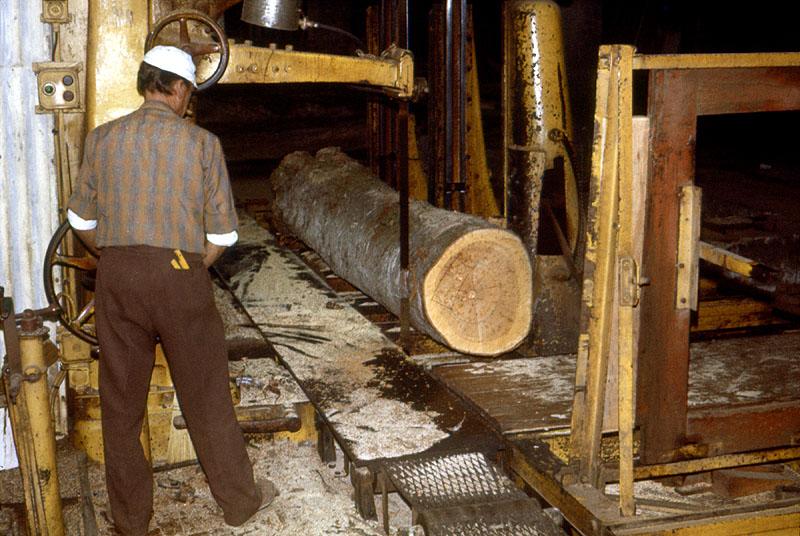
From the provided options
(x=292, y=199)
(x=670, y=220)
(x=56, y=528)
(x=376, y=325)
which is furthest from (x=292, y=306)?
(x=670, y=220)

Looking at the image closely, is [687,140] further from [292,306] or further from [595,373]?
[292,306]

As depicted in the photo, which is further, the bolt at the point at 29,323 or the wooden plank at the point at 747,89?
the wooden plank at the point at 747,89

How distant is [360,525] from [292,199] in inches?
157

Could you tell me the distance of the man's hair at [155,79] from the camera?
3.34 m

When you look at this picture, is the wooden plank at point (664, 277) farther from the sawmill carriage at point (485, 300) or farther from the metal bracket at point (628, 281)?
the metal bracket at point (628, 281)

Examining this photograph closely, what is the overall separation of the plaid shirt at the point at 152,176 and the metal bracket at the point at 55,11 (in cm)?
73

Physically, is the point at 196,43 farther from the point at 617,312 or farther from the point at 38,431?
the point at 617,312

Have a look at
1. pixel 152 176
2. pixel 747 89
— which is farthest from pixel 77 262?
pixel 747 89

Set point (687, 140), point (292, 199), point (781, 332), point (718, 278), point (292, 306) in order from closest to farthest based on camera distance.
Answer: point (687, 140) → point (781, 332) → point (292, 306) → point (718, 278) → point (292, 199)

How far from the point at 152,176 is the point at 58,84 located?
34.2 inches

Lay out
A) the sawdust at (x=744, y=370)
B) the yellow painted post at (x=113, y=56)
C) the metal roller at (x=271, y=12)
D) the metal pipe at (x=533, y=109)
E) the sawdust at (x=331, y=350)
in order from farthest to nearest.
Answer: the metal pipe at (x=533, y=109)
the metal roller at (x=271, y=12)
the sawdust at (x=744, y=370)
the sawdust at (x=331, y=350)
the yellow painted post at (x=113, y=56)

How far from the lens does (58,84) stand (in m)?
3.83

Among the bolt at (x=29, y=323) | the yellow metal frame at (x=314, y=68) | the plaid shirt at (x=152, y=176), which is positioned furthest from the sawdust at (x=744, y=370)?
the bolt at (x=29, y=323)

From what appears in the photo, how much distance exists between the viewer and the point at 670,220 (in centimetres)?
329
